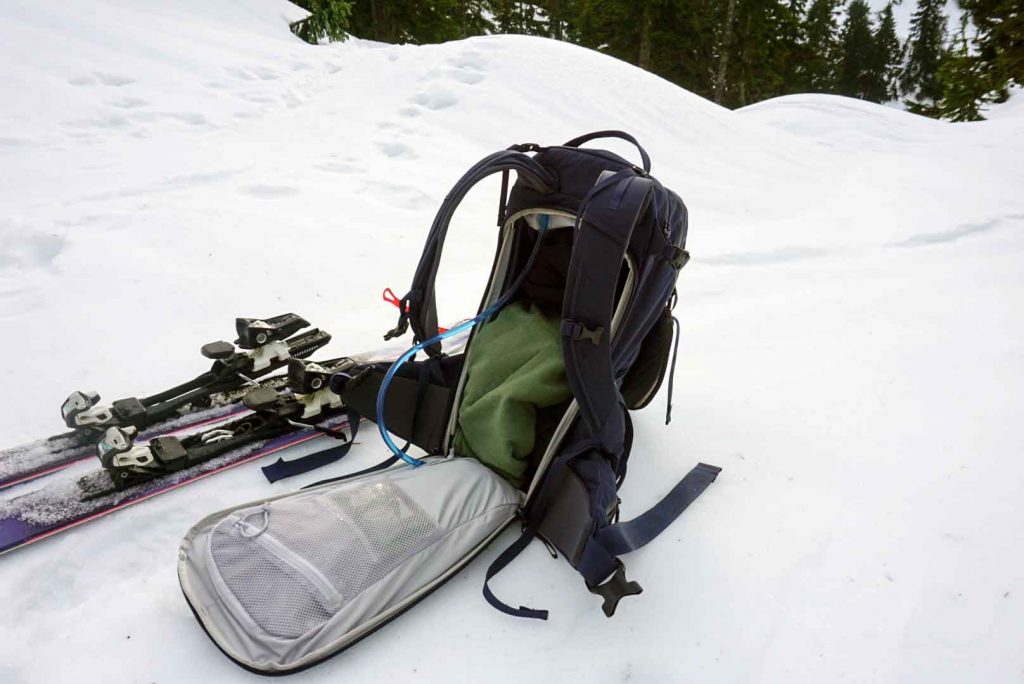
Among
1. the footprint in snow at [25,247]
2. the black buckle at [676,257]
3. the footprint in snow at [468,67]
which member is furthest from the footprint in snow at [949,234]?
the footprint in snow at [25,247]

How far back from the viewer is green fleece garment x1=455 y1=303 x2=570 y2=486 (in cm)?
208

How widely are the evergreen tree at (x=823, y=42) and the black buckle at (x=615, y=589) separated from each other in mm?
33861

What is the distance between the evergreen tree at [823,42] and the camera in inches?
1226

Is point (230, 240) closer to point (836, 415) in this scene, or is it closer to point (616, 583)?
point (616, 583)

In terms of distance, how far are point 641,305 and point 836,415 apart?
1318mm

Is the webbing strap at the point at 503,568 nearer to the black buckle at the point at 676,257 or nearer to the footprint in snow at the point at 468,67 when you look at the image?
the black buckle at the point at 676,257

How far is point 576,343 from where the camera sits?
1.75 m

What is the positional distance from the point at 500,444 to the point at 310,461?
0.81 m

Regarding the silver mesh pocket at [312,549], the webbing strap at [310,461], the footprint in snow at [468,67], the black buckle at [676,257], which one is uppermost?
the footprint in snow at [468,67]

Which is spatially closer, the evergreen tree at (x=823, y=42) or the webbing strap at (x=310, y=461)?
the webbing strap at (x=310, y=461)

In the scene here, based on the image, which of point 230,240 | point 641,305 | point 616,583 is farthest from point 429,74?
point 616,583

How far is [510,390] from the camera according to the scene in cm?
211

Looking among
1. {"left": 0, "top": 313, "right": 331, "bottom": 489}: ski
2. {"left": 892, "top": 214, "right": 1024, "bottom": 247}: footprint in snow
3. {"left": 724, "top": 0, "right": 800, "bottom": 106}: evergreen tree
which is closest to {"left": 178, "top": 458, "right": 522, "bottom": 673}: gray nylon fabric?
{"left": 0, "top": 313, "right": 331, "bottom": 489}: ski

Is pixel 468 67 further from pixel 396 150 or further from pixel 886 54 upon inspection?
pixel 886 54
